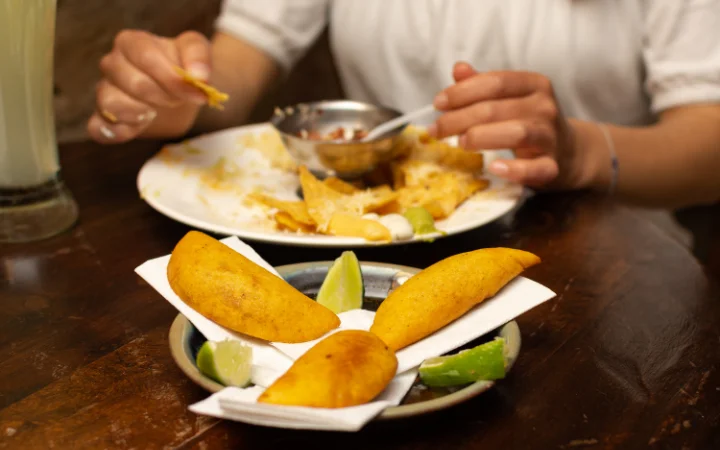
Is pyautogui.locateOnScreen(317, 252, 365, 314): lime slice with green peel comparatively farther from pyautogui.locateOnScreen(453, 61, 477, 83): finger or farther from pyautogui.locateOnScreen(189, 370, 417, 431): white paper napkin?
pyautogui.locateOnScreen(453, 61, 477, 83): finger

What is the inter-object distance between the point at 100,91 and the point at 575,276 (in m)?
0.96

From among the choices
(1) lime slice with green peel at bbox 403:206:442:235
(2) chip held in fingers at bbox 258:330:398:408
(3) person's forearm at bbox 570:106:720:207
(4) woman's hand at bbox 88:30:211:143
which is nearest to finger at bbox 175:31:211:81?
(4) woman's hand at bbox 88:30:211:143

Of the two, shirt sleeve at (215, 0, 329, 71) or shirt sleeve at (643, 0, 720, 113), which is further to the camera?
shirt sleeve at (215, 0, 329, 71)

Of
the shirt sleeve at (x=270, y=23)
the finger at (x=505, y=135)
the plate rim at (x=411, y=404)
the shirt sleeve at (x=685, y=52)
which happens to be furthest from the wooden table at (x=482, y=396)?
the shirt sleeve at (x=270, y=23)

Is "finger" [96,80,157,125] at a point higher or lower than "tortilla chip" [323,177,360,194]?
higher

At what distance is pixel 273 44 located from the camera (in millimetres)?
2021

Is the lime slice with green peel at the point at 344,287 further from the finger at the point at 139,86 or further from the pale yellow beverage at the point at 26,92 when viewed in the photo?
the finger at the point at 139,86

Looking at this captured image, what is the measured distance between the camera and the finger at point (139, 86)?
1374mm

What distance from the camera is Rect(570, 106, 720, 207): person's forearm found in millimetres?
1557

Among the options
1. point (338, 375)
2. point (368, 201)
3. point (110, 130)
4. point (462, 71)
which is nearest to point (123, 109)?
point (110, 130)

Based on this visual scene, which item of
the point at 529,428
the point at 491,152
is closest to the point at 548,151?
the point at 491,152

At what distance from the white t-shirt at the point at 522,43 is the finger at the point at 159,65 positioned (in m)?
0.62

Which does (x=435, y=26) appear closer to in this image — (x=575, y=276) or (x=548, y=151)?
(x=548, y=151)

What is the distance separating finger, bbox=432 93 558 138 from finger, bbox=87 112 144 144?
0.59m
